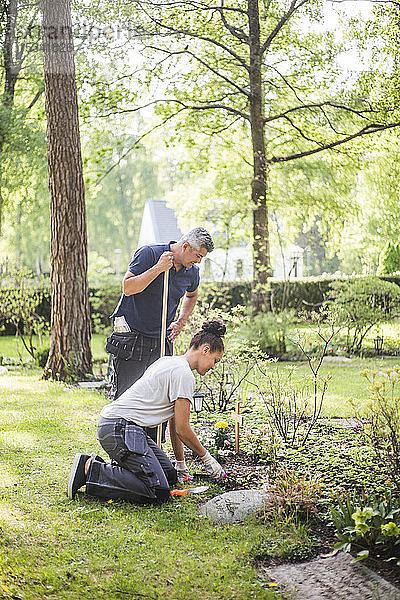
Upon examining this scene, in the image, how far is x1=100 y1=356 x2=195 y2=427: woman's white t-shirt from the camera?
3.36 m

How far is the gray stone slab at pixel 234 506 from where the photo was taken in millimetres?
3098

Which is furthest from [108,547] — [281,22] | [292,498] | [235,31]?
[235,31]

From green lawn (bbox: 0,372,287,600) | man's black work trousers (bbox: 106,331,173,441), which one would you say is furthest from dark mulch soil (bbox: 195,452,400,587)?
man's black work trousers (bbox: 106,331,173,441)

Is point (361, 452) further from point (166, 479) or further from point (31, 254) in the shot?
point (31, 254)

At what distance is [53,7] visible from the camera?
7.39m

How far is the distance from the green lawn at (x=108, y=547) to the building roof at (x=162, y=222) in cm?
2370

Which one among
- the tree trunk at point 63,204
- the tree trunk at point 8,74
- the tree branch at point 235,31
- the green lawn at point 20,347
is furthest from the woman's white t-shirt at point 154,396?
the tree trunk at point 8,74

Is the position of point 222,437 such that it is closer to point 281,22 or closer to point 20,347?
point 281,22

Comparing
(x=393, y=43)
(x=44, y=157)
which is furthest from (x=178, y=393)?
(x=44, y=157)

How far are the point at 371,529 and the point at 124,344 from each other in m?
1.98

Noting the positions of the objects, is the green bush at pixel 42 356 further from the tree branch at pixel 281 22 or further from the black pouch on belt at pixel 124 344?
the tree branch at pixel 281 22

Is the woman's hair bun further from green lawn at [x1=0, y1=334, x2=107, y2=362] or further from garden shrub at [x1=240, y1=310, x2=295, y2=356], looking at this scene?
green lawn at [x1=0, y1=334, x2=107, y2=362]

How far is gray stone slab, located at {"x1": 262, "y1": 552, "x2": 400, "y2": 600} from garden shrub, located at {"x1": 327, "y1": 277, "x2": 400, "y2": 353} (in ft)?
21.2

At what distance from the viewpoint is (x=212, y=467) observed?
140 inches
